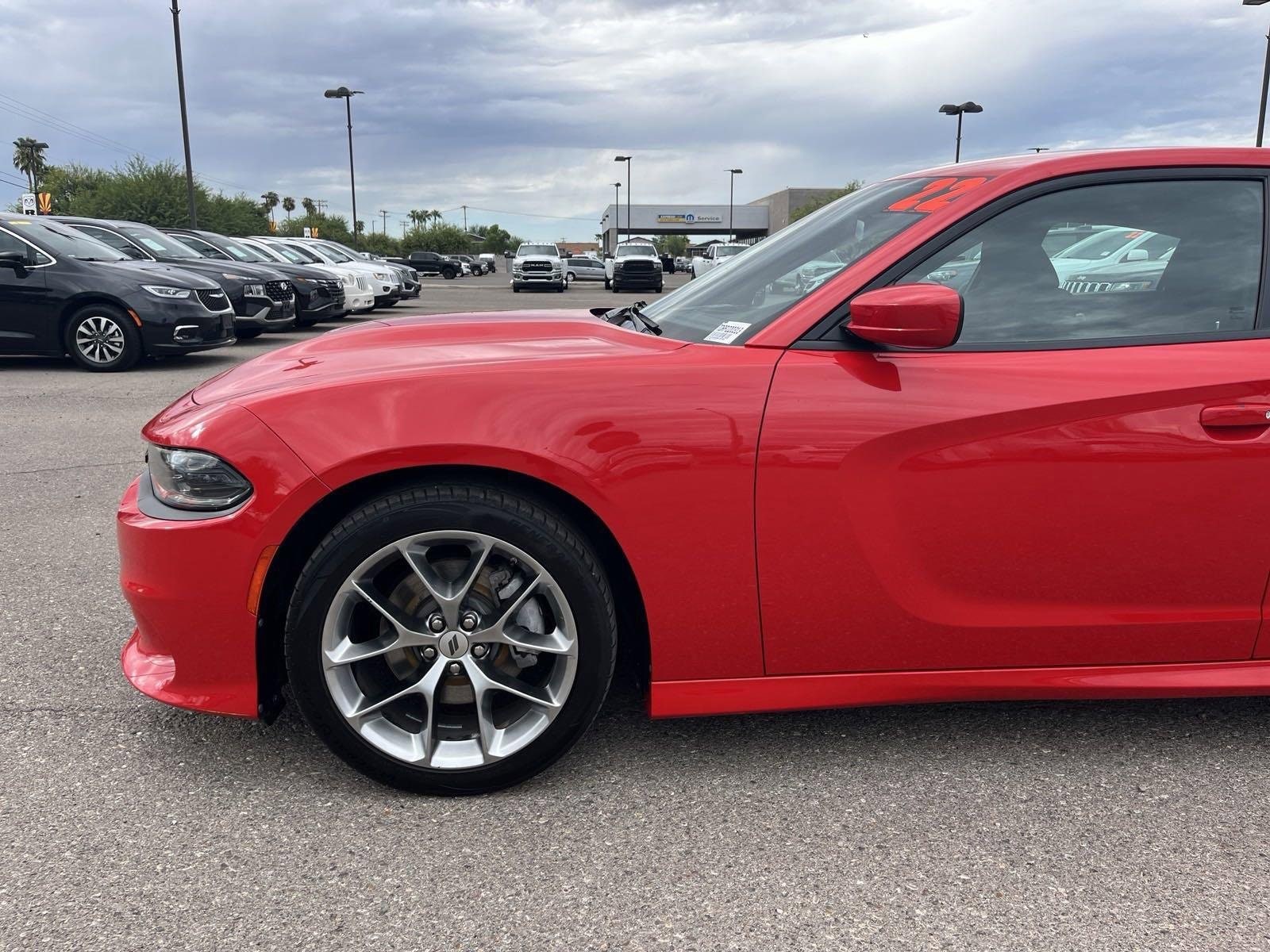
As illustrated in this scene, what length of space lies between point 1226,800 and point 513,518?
1863 mm

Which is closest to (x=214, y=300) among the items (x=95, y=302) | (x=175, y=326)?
(x=175, y=326)

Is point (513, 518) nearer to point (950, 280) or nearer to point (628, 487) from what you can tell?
point (628, 487)

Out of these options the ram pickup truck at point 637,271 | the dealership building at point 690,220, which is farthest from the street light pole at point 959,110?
the dealership building at point 690,220

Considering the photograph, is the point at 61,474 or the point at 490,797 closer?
the point at 490,797

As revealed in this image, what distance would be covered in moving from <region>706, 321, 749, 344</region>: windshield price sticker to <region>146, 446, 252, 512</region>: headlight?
118 cm

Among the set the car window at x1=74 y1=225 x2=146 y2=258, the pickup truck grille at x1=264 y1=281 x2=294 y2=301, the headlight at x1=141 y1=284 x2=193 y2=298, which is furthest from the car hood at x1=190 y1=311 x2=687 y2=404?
the pickup truck grille at x1=264 y1=281 x2=294 y2=301

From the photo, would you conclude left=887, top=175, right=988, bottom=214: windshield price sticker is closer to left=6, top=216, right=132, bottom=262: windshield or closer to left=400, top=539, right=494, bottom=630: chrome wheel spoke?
left=400, top=539, right=494, bottom=630: chrome wheel spoke

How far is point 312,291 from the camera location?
51.5 feet

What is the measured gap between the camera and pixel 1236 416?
7.81 feet

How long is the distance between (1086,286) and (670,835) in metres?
1.73

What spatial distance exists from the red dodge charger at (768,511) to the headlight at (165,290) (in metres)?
8.83

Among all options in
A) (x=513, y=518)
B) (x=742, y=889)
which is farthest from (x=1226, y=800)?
(x=513, y=518)

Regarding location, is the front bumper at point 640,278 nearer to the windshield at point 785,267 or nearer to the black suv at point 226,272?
the black suv at point 226,272

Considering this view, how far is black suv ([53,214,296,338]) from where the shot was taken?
41.6 feet
